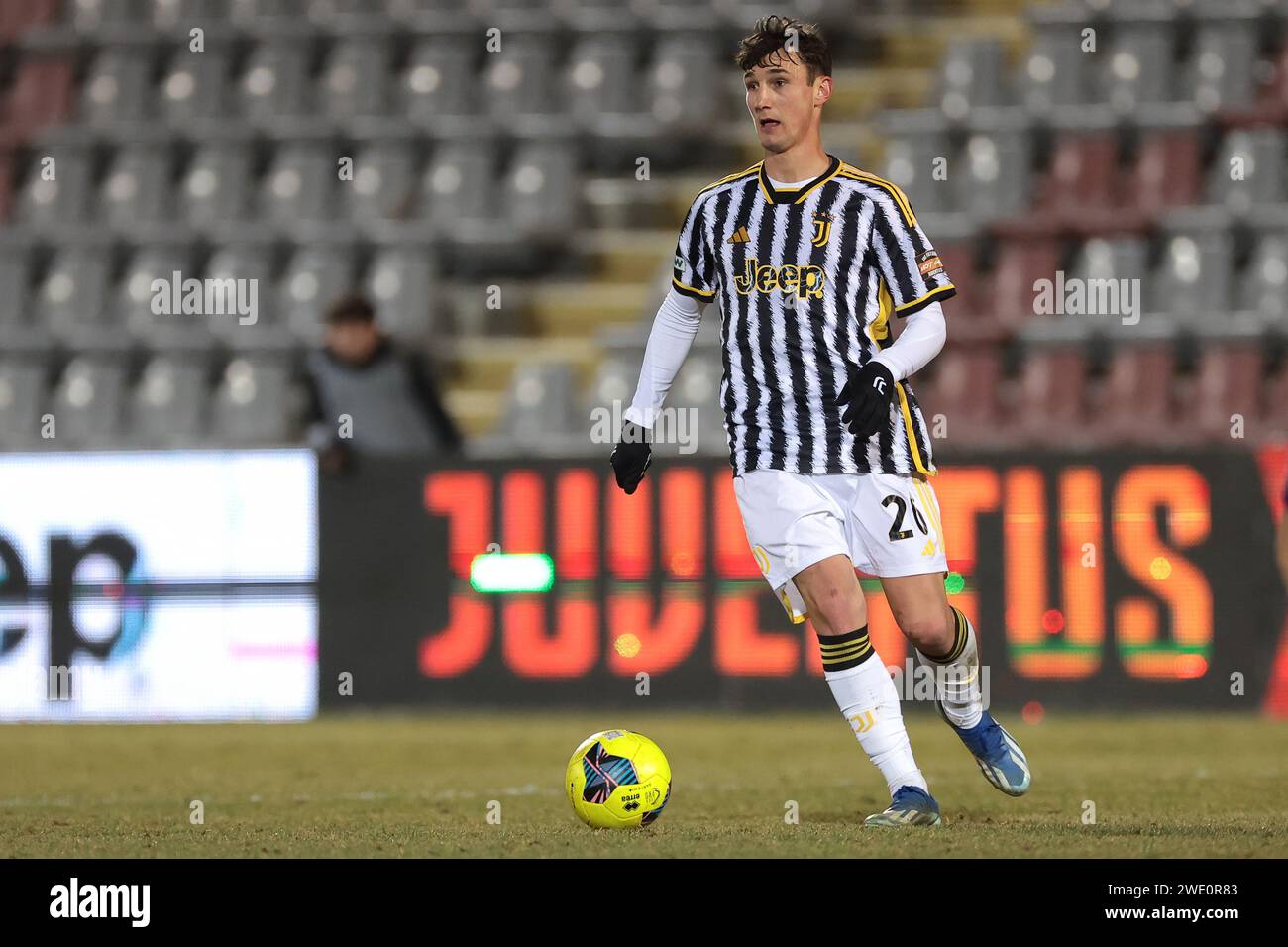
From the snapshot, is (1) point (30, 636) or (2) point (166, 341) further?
(2) point (166, 341)

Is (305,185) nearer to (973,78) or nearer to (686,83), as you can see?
(686,83)

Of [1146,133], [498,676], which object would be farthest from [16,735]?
[1146,133]

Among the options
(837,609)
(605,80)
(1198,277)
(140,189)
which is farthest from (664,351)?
(140,189)

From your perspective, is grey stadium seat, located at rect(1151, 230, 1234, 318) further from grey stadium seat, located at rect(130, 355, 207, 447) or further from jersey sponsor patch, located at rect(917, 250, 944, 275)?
jersey sponsor patch, located at rect(917, 250, 944, 275)

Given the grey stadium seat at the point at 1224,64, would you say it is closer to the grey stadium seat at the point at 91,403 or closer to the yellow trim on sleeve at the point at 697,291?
the grey stadium seat at the point at 91,403

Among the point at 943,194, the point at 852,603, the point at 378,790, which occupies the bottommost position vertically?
the point at 378,790

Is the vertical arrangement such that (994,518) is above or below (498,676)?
above

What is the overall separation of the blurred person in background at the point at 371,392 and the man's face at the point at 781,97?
5279 mm

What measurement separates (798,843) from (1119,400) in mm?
6812

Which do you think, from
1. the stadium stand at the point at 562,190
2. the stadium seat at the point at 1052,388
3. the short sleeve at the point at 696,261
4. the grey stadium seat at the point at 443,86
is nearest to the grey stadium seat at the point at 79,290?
the stadium stand at the point at 562,190

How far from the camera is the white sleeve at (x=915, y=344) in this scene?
534 cm

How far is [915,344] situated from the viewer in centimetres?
539

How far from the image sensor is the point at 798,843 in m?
4.93
